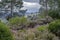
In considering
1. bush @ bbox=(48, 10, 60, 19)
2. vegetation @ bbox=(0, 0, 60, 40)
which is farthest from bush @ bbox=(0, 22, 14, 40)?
bush @ bbox=(48, 10, 60, 19)

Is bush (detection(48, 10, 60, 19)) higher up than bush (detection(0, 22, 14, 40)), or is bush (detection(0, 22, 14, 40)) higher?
bush (detection(0, 22, 14, 40))

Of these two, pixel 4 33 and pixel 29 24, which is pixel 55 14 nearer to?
pixel 29 24

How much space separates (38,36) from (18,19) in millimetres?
6033

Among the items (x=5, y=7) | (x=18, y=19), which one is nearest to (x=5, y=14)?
(x=5, y=7)

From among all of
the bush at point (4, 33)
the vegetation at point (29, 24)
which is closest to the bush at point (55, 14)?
the vegetation at point (29, 24)

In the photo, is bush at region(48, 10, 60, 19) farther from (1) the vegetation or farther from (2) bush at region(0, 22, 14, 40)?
(2) bush at region(0, 22, 14, 40)

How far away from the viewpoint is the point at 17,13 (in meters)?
23.6

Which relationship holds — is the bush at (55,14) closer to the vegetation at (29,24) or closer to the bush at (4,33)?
the vegetation at (29,24)

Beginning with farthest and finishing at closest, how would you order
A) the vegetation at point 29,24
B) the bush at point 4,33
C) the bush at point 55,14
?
the bush at point 55,14 → the vegetation at point 29,24 → the bush at point 4,33

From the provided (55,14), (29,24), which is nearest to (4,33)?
(29,24)

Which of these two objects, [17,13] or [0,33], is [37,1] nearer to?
[17,13]

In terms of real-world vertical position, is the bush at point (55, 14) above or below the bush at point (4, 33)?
below

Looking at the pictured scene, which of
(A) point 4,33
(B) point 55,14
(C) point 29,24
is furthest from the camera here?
(B) point 55,14

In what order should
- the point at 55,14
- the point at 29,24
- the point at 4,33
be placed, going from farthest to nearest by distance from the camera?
the point at 55,14
the point at 29,24
the point at 4,33
